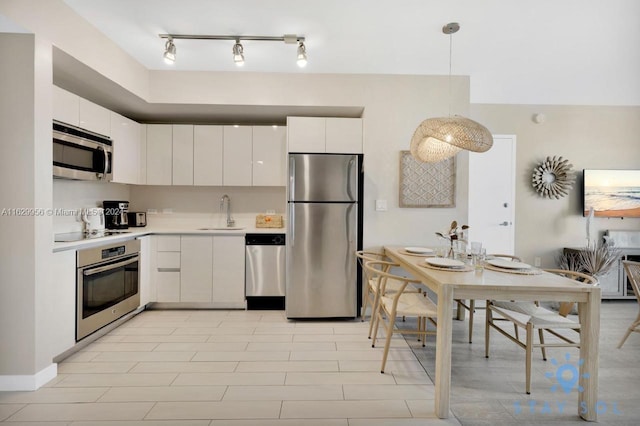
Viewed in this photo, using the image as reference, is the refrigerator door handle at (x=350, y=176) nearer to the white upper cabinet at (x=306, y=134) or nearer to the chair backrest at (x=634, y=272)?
the white upper cabinet at (x=306, y=134)

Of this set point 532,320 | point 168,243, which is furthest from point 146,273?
point 532,320

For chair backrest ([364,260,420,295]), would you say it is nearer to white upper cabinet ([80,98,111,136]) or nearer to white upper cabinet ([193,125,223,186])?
white upper cabinet ([193,125,223,186])

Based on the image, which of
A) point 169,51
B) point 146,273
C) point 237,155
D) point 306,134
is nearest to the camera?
point 169,51

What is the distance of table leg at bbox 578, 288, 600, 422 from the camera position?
70.5 inches

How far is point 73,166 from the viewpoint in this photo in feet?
9.03

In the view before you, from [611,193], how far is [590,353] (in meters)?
3.60

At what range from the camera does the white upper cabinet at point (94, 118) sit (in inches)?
113

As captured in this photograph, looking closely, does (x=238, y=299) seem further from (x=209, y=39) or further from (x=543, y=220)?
(x=543, y=220)

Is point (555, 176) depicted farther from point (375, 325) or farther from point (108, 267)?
point (108, 267)

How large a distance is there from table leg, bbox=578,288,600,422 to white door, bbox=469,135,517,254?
8.50ft

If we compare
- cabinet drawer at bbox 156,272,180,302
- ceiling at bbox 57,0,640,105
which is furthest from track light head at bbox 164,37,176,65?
cabinet drawer at bbox 156,272,180,302

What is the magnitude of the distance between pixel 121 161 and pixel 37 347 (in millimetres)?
1966

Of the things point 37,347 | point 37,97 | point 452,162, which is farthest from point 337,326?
point 37,97

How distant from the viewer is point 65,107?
2650 mm
